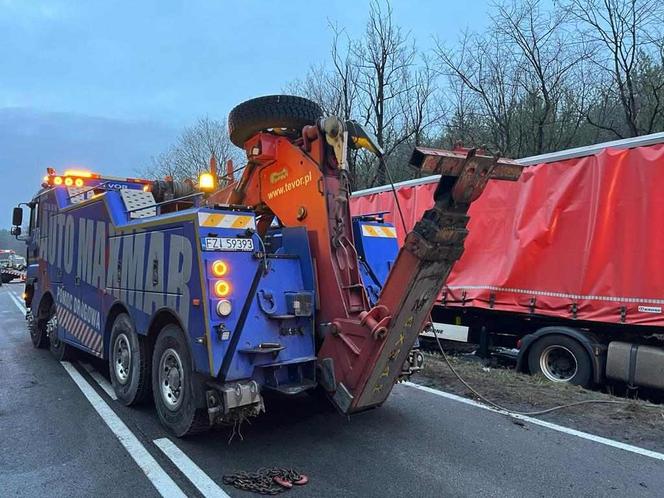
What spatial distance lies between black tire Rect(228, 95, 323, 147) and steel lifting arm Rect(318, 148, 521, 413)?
76.4 inches

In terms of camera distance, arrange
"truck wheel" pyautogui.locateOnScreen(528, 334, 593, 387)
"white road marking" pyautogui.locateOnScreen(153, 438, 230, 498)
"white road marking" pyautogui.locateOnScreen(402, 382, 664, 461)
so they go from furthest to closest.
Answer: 1. "truck wheel" pyautogui.locateOnScreen(528, 334, 593, 387)
2. "white road marking" pyautogui.locateOnScreen(402, 382, 664, 461)
3. "white road marking" pyautogui.locateOnScreen(153, 438, 230, 498)

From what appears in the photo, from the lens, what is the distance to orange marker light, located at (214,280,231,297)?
13.5ft

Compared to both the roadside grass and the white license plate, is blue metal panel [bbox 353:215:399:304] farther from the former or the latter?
the roadside grass

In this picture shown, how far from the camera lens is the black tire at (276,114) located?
5.20 m

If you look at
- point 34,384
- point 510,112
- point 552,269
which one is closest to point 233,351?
point 34,384

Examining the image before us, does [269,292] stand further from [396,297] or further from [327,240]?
[396,297]

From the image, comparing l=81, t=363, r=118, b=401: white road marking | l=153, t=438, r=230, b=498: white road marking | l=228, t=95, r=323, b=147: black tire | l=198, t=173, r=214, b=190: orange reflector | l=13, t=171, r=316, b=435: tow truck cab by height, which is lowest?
l=81, t=363, r=118, b=401: white road marking

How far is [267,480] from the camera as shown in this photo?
12.2ft

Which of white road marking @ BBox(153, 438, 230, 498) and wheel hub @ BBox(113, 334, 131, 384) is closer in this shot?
white road marking @ BBox(153, 438, 230, 498)

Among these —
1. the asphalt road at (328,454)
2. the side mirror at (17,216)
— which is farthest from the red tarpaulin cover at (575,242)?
the side mirror at (17,216)

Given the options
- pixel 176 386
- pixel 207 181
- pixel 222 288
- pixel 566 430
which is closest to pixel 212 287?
pixel 222 288

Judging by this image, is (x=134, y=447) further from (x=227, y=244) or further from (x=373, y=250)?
(x=373, y=250)

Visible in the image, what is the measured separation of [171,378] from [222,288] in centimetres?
124

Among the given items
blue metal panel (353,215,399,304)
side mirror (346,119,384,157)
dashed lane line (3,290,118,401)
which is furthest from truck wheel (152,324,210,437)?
side mirror (346,119,384,157)
